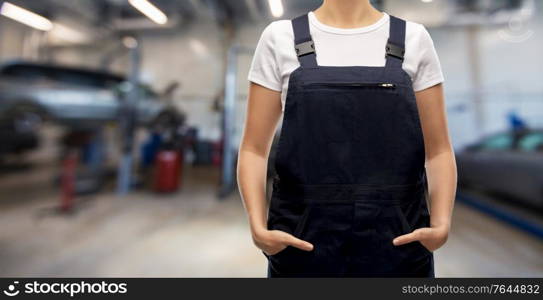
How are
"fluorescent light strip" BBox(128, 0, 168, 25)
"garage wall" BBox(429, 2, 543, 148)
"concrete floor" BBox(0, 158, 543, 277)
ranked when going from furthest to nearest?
Answer: 1. "concrete floor" BBox(0, 158, 543, 277)
2. "garage wall" BBox(429, 2, 543, 148)
3. "fluorescent light strip" BBox(128, 0, 168, 25)

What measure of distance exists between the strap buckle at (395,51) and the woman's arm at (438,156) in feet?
0.26

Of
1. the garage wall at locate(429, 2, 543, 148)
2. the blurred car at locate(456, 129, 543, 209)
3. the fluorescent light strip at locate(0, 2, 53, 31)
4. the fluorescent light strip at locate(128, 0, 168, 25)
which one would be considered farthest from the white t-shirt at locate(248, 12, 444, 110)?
the blurred car at locate(456, 129, 543, 209)

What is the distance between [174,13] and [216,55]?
0.76 ft

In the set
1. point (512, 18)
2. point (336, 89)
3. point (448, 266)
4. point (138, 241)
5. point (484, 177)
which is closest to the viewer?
point (336, 89)

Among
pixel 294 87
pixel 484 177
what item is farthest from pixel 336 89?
pixel 484 177

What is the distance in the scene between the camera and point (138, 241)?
1.62 m

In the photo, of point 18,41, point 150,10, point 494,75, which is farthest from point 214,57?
point 494,75

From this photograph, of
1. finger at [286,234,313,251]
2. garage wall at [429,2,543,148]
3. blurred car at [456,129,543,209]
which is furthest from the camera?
blurred car at [456,129,543,209]

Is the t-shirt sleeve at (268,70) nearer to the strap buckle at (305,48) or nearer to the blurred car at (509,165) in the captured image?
the strap buckle at (305,48)

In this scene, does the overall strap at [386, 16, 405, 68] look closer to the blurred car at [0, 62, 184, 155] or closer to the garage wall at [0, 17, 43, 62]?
the garage wall at [0, 17, 43, 62]

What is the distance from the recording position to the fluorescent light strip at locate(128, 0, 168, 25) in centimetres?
78

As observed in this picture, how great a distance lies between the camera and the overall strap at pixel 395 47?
0.41 m

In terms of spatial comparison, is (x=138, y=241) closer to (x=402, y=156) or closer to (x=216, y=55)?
(x=216, y=55)

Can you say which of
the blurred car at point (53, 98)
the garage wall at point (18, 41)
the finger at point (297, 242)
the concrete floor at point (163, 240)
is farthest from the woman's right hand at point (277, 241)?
the blurred car at point (53, 98)
